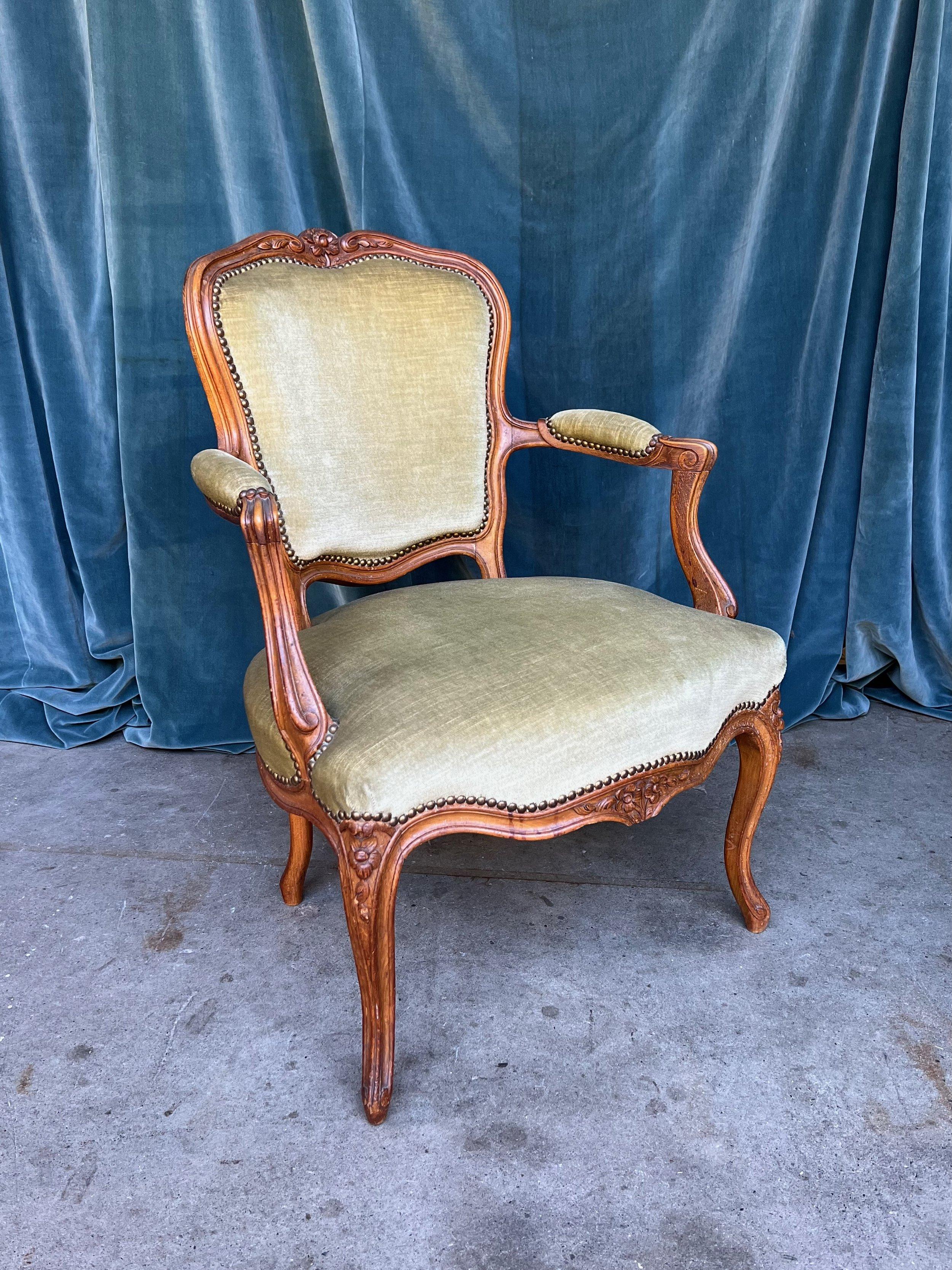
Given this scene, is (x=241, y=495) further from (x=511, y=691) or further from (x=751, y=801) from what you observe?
(x=751, y=801)

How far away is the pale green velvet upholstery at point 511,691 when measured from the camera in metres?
1.22

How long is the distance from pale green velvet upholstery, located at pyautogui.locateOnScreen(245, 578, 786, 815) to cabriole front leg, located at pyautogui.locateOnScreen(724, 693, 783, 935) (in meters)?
0.06

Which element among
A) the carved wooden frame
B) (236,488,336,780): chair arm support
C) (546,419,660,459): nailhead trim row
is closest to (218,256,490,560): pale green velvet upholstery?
the carved wooden frame

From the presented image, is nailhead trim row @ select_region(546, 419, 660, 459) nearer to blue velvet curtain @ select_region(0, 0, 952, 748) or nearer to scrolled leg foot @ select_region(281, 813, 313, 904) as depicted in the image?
blue velvet curtain @ select_region(0, 0, 952, 748)

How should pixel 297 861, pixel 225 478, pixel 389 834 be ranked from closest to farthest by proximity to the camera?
pixel 389 834 → pixel 225 478 → pixel 297 861

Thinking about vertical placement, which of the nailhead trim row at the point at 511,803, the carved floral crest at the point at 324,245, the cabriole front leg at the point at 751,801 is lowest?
the cabriole front leg at the point at 751,801

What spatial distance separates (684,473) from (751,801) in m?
0.53

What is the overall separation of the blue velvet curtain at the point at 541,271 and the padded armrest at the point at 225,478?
76 centimetres

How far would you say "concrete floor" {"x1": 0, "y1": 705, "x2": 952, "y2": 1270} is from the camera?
3.83 ft

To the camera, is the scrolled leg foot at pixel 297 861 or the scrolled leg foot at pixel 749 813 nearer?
the scrolled leg foot at pixel 749 813

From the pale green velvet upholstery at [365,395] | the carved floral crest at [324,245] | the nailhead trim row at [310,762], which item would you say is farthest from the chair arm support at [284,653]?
the carved floral crest at [324,245]

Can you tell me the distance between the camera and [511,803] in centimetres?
127

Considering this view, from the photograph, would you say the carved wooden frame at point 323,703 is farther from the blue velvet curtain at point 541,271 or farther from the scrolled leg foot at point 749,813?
the blue velvet curtain at point 541,271

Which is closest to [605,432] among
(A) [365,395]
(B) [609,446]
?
(B) [609,446]
